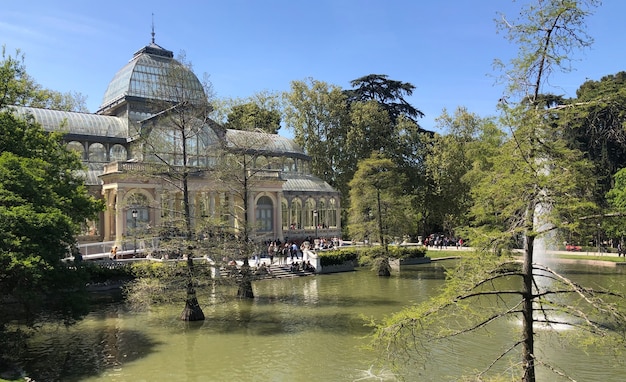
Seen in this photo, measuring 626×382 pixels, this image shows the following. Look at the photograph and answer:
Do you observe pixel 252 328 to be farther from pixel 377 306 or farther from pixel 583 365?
pixel 583 365

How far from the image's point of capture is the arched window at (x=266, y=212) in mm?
41438

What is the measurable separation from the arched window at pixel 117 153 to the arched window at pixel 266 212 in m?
11.2

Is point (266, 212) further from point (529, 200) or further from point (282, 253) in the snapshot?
point (529, 200)

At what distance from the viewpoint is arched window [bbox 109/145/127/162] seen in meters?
39.6

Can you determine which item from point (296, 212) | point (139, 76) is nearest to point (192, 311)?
point (296, 212)

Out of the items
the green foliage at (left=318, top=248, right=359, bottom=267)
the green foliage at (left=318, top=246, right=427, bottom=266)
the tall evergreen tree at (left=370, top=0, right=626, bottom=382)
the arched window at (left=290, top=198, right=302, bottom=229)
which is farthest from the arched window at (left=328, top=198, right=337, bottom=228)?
the tall evergreen tree at (left=370, top=0, right=626, bottom=382)

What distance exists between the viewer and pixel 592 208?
20.4ft

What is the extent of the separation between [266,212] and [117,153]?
12.7 m

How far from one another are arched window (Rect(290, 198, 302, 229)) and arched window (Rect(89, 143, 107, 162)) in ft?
53.4

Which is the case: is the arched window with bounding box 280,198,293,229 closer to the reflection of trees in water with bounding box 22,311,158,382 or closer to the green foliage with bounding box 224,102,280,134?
the green foliage with bounding box 224,102,280,134

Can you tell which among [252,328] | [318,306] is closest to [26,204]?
[252,328]

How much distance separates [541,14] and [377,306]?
1555 centimetres

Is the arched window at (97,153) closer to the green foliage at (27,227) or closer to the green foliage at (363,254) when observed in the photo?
the green foliage at (363,254)

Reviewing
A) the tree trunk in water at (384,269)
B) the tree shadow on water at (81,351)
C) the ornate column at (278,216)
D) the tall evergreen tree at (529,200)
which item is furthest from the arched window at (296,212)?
the tall evergreen tree at (529,200)
